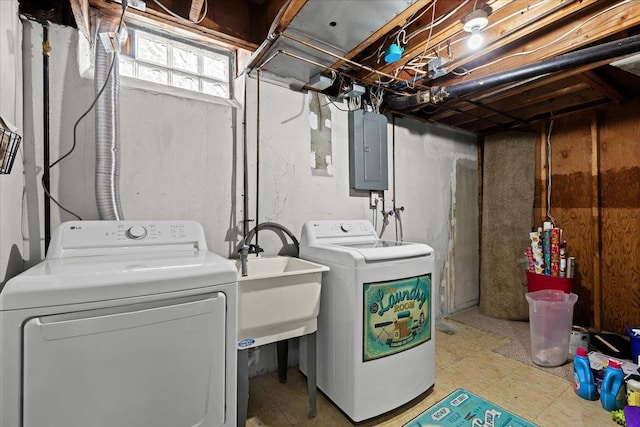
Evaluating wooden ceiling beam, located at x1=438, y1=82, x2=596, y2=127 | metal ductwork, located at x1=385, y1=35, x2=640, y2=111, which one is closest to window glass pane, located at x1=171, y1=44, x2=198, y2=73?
metal ductwork, located at x1=385, y1=35, x2=640, y2=111

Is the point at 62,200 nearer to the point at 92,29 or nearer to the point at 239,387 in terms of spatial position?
the point at 92,29

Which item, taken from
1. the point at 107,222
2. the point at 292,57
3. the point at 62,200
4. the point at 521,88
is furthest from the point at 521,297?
the point at 62,200

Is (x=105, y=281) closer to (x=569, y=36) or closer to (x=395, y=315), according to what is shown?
(x=395, y=315)

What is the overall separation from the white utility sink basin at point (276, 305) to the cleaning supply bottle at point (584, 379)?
1669 mm

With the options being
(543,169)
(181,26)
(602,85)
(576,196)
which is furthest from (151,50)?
(576,196)

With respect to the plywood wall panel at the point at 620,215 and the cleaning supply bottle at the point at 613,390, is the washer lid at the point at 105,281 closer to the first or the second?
the cleaning supply bottle at the point at 613,390

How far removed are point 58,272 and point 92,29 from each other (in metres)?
1.37

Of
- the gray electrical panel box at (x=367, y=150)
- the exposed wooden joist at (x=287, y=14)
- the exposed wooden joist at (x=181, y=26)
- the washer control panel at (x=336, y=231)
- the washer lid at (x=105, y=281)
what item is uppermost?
the exposed wooden joist at (x=181, y=26)

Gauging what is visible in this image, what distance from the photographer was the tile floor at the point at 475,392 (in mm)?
1660

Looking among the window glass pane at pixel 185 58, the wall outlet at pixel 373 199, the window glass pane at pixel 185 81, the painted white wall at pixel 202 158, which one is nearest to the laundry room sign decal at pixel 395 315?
the painted white wall at pixel 202 158

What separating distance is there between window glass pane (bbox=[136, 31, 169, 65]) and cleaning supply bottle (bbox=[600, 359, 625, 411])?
10.7 ft

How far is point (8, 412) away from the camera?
0.87 meters

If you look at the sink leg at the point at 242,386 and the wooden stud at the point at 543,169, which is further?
the wooden stud at the point at 543,169

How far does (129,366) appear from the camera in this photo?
1.01 metres
